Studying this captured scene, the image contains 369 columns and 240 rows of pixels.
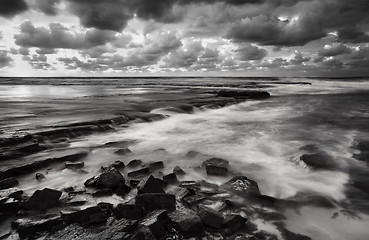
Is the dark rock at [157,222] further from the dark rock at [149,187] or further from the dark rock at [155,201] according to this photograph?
the dark rock at [149,187]

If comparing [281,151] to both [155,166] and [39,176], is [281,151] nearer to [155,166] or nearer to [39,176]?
[155,166]

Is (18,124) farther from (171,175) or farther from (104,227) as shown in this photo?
(104,227)

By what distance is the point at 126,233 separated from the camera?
3.26 metres

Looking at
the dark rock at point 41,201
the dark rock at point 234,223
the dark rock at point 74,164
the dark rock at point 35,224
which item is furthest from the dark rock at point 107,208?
the dark rock at point 74,164

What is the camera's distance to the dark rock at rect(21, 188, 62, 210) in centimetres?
410

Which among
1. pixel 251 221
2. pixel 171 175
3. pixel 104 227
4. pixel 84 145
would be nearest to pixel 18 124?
pixel 84 145

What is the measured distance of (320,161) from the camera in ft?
22.9

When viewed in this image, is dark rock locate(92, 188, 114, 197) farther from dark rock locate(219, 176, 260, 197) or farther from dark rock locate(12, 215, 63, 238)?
dark rock locate(219, 176, 260, 197)

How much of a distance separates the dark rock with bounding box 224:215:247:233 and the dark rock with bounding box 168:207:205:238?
1.38 ft

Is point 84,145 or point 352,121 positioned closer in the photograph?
point 84,145

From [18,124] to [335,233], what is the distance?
Result: 1182cm

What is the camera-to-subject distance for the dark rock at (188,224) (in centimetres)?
354

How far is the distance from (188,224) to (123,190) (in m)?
1.74

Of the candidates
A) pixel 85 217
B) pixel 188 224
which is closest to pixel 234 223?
pixel 188 224
